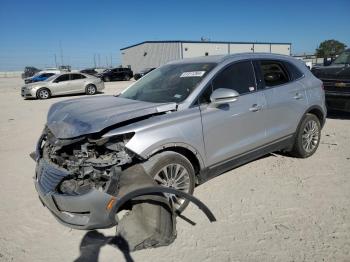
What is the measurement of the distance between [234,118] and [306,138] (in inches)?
80.2

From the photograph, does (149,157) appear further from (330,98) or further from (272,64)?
(330,98)

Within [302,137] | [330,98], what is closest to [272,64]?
[302,137]

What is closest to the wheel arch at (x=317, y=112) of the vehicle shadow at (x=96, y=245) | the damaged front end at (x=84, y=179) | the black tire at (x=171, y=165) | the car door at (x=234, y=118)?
the car door at (x=234, y=118)

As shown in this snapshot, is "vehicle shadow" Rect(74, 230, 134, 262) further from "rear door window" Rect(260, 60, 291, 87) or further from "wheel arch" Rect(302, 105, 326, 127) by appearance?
"wheel arch" Rect(302, 105, 326, 127)

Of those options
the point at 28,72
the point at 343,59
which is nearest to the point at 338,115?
the point at 343,59

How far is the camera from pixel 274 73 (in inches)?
203

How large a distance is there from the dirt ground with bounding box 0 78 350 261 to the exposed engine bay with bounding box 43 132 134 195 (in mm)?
653

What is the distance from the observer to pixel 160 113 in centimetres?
387

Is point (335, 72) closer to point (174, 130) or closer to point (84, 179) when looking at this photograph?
point (174, 130)

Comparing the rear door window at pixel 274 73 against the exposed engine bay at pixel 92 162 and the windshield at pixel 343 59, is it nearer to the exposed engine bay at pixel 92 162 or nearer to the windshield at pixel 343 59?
the exposed engine bay at pixel 92 162

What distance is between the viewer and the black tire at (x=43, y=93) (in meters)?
18.4

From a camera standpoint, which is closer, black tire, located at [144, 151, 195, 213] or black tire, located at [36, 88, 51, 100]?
black tire, located at [144, 151, 195, 213]

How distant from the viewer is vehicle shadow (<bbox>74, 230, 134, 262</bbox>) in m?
3.23

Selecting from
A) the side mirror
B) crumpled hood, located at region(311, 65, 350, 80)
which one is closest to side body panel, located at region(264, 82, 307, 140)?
the side mirror
